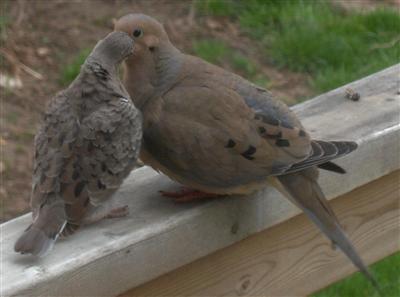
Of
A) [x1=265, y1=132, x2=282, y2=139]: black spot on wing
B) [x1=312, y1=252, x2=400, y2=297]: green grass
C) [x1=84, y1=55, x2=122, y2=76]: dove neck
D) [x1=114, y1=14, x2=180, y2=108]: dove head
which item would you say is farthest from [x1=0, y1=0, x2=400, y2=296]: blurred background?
[x1=84, y1=55, x2=122, y2=76]: dove neck

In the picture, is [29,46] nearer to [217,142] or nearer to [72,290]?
[217,142]

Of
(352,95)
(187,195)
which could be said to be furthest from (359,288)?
(187,195)

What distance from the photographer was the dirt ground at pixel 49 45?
4918mm

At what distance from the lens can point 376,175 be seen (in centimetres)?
313

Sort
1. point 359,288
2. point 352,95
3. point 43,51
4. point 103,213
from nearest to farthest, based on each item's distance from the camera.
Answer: point 103,213 → point 352,95 → point 359,288 → point 43,51

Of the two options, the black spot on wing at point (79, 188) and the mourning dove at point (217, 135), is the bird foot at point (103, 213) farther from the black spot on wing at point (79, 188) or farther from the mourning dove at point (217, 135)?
the mourning dove at point (217, 135)

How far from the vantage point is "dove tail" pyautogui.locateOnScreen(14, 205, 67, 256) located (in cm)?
247

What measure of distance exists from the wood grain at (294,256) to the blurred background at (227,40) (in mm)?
2012

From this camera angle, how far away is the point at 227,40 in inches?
230

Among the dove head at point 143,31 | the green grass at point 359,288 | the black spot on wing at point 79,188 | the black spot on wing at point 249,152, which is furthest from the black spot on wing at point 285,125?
the green grass at point 359,288

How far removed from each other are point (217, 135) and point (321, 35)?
118 inches

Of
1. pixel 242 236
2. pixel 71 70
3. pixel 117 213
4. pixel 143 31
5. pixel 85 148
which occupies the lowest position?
pixel 71 70

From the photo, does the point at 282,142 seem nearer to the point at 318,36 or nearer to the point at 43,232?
the point at 43,232

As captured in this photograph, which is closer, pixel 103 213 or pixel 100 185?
pixel 100 185
